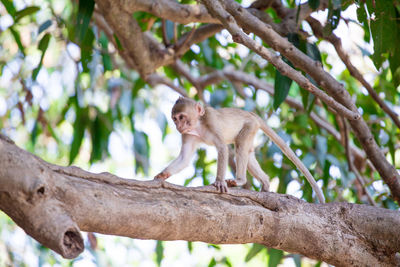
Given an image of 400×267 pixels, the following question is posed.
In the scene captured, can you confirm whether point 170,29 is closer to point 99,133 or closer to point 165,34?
point 165,34

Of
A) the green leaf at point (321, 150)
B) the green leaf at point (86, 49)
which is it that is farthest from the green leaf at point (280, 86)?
the green leaf at point (86, 49)

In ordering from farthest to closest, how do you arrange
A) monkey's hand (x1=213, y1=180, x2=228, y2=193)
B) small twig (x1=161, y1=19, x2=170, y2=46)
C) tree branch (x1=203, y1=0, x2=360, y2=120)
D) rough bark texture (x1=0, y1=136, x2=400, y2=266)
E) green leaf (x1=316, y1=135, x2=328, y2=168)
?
green leaf (x1=316, y1=135, x2=328, y2=168) → small twig (x1=161, y1=19, x2=170, y2=46) → monkey's hand (x1=213, y1=180, x2=228, y2=193) → tree branch (x1=203, y1=0, x2=360, y2=120) → rough bark texture (x1=0, y1=136, x2=400, y2=266)

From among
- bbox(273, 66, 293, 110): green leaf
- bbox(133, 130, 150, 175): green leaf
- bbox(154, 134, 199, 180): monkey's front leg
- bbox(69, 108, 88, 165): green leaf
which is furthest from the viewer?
bbox(133, 130, 150, 175): green leaf

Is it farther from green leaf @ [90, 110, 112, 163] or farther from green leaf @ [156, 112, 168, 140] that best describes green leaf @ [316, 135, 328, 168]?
green leaf @ [90, 110, 112, 163]

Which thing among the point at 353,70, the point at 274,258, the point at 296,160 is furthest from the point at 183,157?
the point at 353,70

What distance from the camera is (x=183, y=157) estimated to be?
5.18m

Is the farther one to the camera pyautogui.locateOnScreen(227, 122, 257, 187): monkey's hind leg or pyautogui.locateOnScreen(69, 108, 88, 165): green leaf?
pyautogui.locateOnScreen(69, 108, 88, 165): green leaf

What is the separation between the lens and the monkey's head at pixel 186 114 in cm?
513

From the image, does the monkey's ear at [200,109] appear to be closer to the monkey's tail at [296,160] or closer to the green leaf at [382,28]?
the monkey's tail at [296,160]

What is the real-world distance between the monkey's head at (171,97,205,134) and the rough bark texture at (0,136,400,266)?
1.46m

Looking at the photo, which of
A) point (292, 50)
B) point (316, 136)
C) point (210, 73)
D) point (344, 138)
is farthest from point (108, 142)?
point (292, 50)

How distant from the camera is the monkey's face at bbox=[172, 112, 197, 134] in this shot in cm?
513

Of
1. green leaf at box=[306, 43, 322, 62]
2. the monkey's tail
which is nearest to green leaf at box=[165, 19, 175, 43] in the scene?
the monkey's tail

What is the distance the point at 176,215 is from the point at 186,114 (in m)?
1.98
